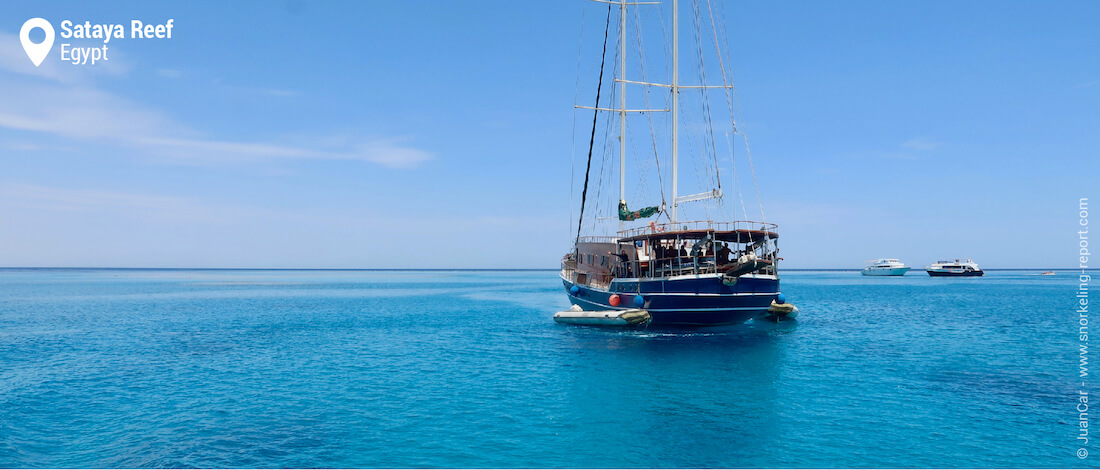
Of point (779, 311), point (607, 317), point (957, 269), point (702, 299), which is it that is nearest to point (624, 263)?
point (607, 317)

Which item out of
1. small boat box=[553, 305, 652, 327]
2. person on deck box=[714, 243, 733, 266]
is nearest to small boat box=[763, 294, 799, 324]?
person on deck box=[714, 243, 733, 266]

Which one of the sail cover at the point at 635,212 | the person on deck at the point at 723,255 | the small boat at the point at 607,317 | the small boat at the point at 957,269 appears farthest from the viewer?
the small boat at the point at 957,269

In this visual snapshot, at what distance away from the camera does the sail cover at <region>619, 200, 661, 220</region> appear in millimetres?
49256

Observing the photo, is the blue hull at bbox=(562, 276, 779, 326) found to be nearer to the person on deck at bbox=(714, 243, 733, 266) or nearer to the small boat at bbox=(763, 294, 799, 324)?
the person on deck at bbox=(714, 243, 733, 266)

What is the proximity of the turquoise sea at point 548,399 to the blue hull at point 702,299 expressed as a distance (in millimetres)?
1560

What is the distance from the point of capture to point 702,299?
124 feet

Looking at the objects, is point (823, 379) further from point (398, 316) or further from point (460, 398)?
point (398, 316)

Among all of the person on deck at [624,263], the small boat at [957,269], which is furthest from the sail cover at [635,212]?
the small boat at [957,269]

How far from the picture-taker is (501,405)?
2078cm

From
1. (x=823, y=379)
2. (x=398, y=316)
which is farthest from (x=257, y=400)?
(x=398, y=316)

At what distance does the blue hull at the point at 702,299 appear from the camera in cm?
3753

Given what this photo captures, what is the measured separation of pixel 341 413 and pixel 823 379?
20.4 metres

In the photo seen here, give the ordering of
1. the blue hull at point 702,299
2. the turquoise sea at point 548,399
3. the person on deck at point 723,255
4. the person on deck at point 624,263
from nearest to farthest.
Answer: the turquoise sea at point 548,399 → the blue hull at point 702,299 → the person on deck at point 723,255 → the person on deck at point 624,263

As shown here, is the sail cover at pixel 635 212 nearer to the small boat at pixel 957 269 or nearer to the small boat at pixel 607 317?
the small boat at pixel 607 317
